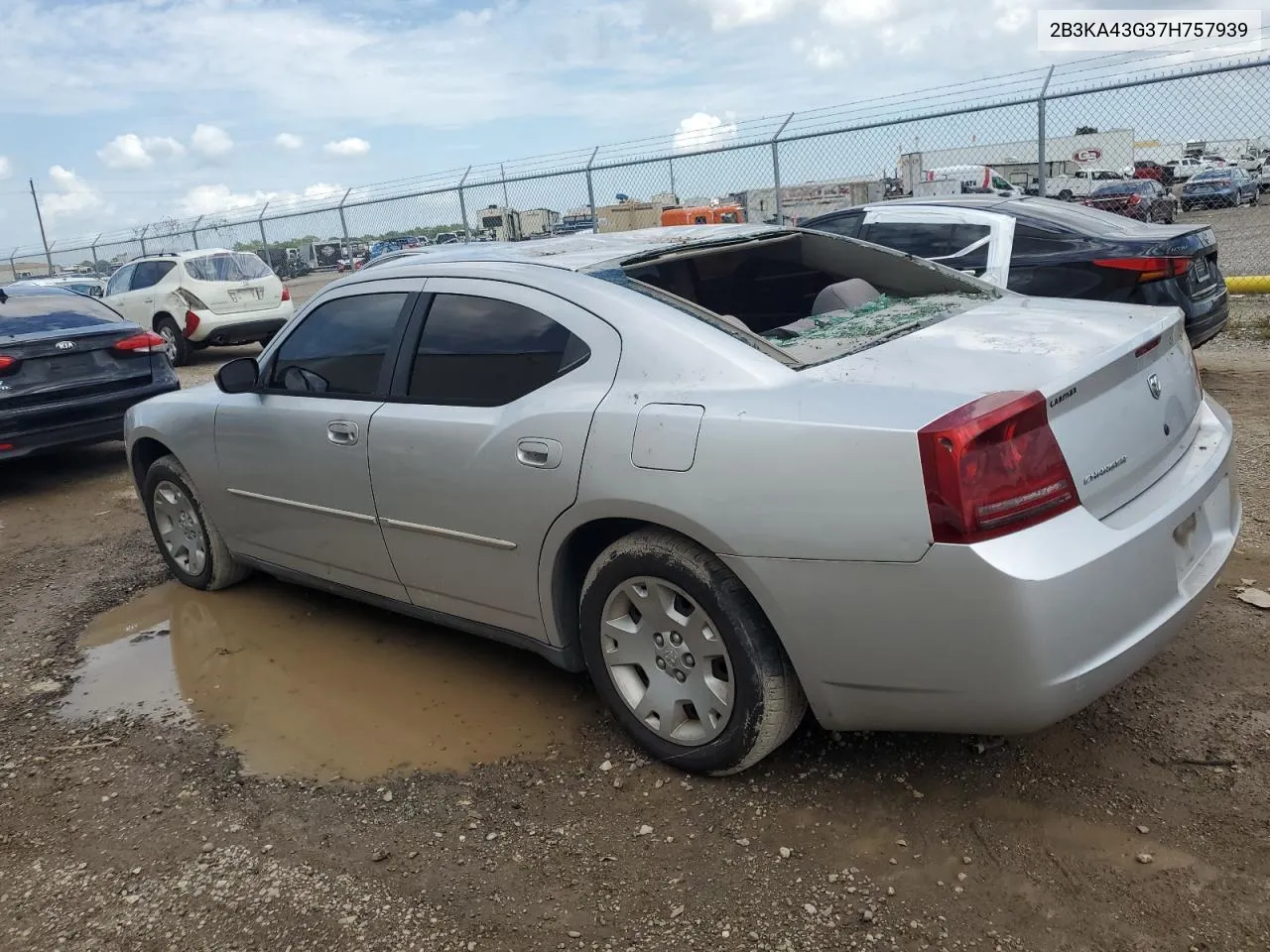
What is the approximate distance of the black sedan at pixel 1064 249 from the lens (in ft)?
20.8


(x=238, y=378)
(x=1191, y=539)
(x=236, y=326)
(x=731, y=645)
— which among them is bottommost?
(x=731, y=645)

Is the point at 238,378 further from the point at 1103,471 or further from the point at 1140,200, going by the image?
the point at 1140,200

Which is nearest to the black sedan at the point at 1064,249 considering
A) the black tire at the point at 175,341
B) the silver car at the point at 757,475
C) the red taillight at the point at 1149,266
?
the red taillight at the point at 1149,266

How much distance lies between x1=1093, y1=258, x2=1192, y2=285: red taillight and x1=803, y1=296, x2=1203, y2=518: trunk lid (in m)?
3.47

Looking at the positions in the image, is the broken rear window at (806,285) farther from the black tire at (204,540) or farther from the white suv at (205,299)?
the white suv at (205,299)

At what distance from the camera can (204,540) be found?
4848 millimetres

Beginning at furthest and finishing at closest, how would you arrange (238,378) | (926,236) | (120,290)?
(120,290), (926,236), (238,378)

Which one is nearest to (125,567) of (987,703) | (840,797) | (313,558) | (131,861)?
(313,558)

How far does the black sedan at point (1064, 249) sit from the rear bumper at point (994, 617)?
4049mm

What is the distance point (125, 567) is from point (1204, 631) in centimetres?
521

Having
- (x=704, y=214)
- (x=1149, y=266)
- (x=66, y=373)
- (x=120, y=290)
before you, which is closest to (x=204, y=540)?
(x=66, y=373)

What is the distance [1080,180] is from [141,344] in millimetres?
15796

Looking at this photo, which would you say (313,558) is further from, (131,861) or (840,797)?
(840,797)

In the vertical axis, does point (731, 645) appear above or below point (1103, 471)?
below
